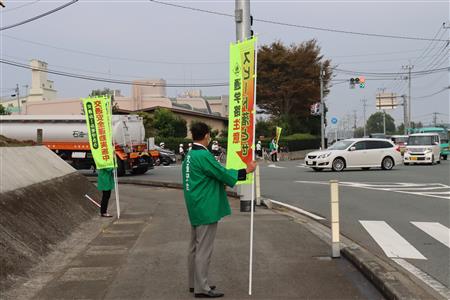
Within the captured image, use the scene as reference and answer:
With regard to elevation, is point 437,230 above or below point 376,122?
below

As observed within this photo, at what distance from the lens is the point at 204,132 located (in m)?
5.68

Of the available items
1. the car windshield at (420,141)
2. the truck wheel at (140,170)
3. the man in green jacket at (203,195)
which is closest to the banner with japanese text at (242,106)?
the man in green jacket at (203,195)

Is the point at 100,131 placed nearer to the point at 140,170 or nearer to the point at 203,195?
the point at 203,195

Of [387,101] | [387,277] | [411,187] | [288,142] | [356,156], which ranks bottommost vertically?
[411,187]

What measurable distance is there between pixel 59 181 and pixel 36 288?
5.70 m

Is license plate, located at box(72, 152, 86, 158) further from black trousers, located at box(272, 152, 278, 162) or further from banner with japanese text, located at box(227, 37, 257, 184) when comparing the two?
banner with japanese text, located at box(227, 37, 257, 184)

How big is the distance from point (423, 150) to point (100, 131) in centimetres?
2320

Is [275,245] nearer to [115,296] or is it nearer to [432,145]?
[115,296]

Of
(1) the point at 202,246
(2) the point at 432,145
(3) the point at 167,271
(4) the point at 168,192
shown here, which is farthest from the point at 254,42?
(2) the point at 432,145

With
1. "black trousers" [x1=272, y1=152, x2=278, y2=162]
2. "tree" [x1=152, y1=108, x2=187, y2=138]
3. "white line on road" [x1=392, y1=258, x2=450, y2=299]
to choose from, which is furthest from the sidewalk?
"tree" [x1=152, y1=108, x2=187, y2=138]

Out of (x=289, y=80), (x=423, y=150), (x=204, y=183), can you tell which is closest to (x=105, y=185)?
(x=204, y=183)

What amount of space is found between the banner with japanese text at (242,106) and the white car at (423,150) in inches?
1052

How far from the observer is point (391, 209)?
1270 centimetres

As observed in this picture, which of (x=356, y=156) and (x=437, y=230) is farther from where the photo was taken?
(x=356, y=156)
